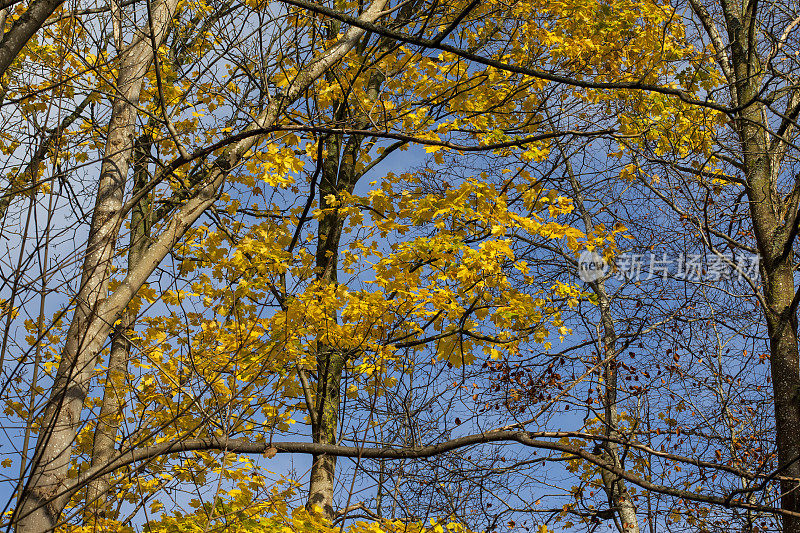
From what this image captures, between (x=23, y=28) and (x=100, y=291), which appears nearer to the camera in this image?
(x=23, y=28)

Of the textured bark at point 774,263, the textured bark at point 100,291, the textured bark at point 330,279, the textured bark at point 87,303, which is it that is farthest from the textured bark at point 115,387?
the textured bark at point 774,263

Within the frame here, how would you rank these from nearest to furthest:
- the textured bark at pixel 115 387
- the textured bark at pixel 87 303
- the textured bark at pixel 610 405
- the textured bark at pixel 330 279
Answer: the textured bark at pixel 87 303, the textured bark at pixel 115 387, the textured bark at pixel 330 279, the textured bark at pixel 610 405

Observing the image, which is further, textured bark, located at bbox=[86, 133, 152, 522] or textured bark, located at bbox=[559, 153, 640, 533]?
textured bark, located at bbox=[559, 153, 640, 533]

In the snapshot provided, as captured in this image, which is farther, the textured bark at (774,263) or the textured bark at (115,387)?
the textured bark at (774,263)

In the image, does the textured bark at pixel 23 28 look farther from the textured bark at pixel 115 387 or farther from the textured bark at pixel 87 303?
the textured bark at pixel 115 387

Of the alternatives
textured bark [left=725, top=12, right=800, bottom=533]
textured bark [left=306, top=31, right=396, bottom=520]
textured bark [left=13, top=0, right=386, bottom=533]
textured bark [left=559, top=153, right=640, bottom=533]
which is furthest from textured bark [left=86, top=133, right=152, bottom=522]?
textured bark [left=725, top=12, right=800, bottom=533]

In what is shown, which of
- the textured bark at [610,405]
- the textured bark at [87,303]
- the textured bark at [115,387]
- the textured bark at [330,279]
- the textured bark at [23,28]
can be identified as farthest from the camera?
the textured bark at [610,405]

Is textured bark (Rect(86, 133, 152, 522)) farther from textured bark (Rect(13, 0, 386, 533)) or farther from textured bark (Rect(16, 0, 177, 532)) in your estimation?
textured bark (Rect(13, 0, 386, 533))

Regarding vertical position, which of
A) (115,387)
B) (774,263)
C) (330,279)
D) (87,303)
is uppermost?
(330,279)

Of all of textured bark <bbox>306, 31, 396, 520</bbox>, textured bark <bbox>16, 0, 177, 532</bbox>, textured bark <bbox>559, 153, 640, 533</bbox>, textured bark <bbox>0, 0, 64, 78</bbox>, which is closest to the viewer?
textured bark <bbox>0, 0, 64, 78</bbox>

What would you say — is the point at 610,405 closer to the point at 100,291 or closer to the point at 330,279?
the point at 330,279

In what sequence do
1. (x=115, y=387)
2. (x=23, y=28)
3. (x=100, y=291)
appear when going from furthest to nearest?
(x=115, y=387) → (x=100, y=291) → (x=23, y=28)

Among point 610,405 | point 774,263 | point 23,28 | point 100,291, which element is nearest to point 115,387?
point 100,291

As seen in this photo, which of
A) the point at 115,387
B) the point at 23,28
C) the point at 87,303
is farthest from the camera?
the point at 115,387
